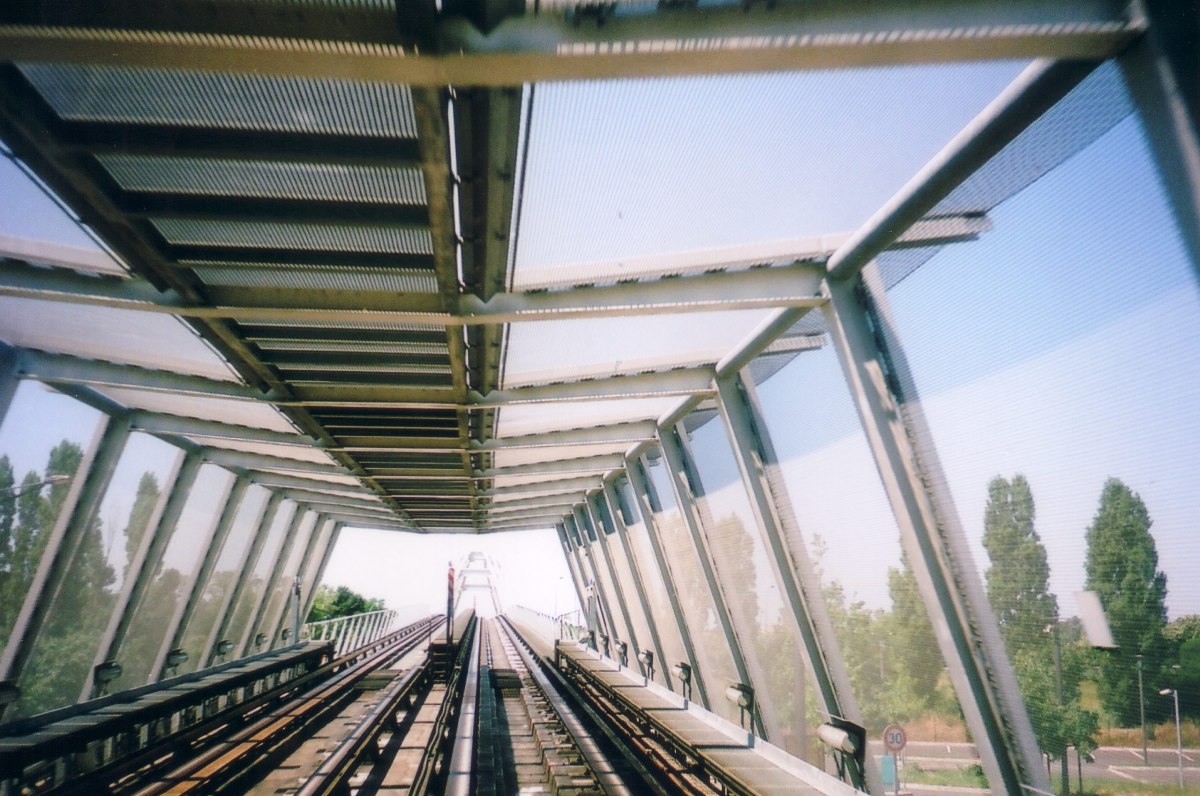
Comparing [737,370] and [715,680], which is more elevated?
[737,370]

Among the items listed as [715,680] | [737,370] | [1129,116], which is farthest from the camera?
[715,680]

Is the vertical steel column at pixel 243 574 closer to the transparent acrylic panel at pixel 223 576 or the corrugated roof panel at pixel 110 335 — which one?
the transparent acrylic panel at pixel 223 576

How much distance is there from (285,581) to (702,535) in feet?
62.7

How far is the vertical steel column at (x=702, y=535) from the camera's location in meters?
9.27

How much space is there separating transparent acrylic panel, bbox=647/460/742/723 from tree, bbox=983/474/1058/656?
6.76 meters

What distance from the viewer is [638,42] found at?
3061 mm

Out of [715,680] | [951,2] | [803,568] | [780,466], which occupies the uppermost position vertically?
[951,2]

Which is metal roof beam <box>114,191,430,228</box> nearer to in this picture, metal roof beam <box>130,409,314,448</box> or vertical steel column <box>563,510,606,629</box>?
metal roof beam <box>130,409,314,448</box>

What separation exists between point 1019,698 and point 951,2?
471cm

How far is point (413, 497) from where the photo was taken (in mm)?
19906

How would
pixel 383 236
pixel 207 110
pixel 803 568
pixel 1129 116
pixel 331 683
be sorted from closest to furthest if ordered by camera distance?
1. pixel 1129 116
2. pixel 207 110
3. pixel 383 236
4. pixel 803 568
5. pixel 331 683

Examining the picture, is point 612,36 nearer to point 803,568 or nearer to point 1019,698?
point 1019,698

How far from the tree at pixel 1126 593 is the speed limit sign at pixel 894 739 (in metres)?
→ 2.65

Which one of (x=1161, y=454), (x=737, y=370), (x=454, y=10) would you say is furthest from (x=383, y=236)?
(x=1161, y=454)
